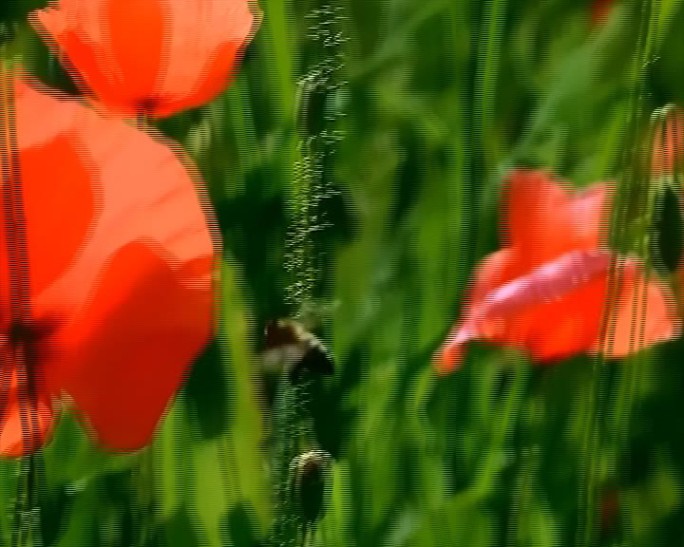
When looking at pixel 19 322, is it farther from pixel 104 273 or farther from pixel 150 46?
pixel 150 46

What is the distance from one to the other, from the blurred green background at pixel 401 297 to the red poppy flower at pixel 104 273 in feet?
0.05

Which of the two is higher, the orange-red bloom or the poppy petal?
the orange-red bloom

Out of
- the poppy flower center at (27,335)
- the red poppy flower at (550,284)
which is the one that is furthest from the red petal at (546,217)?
the poppy flower center at (27,335)

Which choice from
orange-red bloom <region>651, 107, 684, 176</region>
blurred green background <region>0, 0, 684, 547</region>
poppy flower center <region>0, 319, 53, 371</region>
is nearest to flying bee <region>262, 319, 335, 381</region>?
blurred green background <region>0, 0, 684, 547</region>

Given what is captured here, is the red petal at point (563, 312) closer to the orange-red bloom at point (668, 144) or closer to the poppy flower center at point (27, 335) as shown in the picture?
the orange-red bloom at point (668, 144)

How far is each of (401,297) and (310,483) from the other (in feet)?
0.39

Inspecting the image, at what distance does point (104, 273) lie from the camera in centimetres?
44

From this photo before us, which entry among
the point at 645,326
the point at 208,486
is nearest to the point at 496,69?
the point at 645,326

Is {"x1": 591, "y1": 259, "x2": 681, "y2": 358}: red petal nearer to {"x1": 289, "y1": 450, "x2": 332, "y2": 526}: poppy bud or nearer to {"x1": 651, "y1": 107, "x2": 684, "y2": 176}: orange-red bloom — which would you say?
{"x1": 651, "y1": 107, "x2": 684, "y2": 176}: orange-red bloom

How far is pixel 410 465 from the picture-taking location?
1.62ft

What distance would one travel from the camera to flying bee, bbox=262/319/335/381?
18.3 inches

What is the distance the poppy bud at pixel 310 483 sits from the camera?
48cm

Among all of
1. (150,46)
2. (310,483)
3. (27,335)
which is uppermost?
(150,46)

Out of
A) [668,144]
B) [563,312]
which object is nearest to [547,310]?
[563,312]
